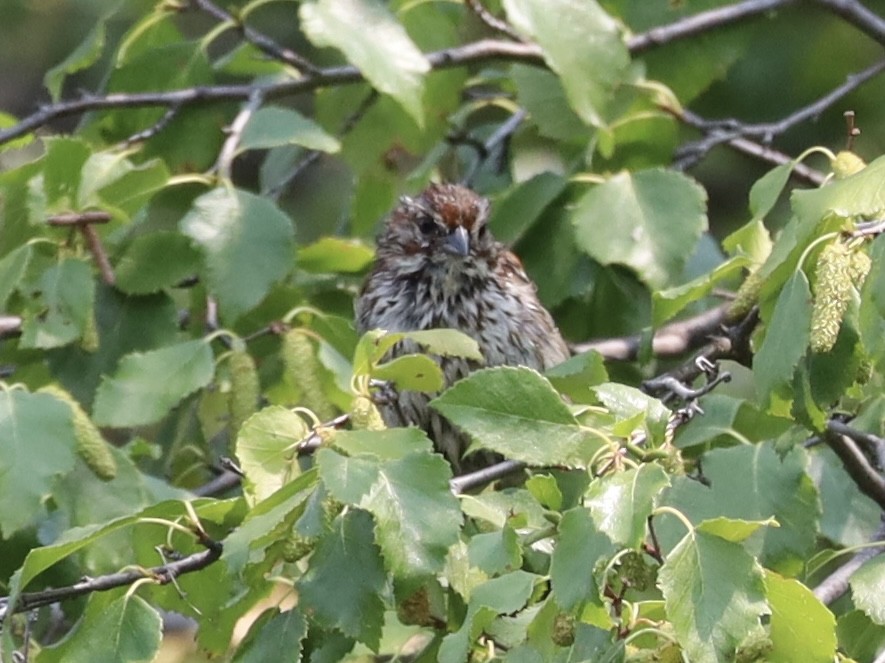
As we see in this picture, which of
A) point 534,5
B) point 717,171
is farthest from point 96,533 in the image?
point 717,171

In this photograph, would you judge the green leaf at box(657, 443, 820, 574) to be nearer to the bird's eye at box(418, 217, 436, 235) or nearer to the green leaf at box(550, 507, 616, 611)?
the green leaf at box(550, 507, 616, 611)

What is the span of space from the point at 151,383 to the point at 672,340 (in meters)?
1.60

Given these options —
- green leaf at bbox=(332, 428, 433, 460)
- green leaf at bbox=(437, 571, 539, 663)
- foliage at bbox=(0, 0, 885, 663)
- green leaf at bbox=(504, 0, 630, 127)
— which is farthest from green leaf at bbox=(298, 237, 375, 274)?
green leaf at bbox=(437, 571, 539, 663)

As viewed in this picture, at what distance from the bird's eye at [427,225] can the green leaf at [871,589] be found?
2.25m

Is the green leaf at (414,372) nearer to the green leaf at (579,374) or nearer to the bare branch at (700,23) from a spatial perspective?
the green leaf at (579,374)

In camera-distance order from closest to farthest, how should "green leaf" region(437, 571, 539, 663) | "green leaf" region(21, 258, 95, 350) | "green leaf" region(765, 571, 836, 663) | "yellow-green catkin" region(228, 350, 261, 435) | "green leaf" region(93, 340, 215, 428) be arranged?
1. "green leaf" region(765, 571, 836, 663)
2. "green leaf" region(437, 571, 539, 663)
3. "yellow-green catkin" region(228, 350, 261, 435)
4. "green leaf" region(93, 340, 215, 428)
5. "green leaf" region(21, 258, 95, 350)

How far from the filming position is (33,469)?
3328mm

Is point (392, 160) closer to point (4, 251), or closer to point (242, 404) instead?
point (4, 251)

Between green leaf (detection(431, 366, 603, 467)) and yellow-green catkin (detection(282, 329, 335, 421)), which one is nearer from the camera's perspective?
green leaf (detection(431, 366, 603, 467))

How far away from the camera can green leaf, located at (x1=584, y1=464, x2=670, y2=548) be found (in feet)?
7.99

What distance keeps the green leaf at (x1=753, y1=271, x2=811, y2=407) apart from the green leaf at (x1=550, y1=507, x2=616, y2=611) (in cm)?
48

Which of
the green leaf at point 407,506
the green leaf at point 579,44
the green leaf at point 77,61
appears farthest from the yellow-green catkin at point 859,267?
the green leaf at point 77,61

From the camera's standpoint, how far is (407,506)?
272 cm

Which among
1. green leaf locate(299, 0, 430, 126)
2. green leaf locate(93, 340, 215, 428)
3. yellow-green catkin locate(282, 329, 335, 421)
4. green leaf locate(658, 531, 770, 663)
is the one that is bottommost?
green leaf locate(93, 340, 215, 428)
